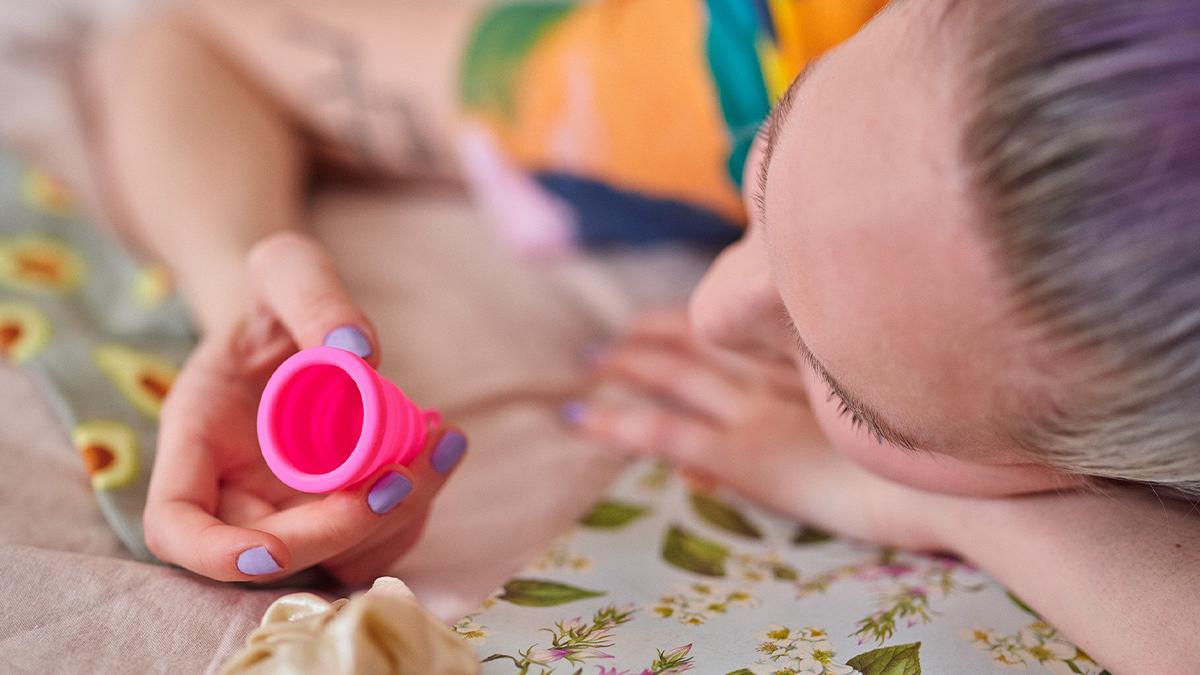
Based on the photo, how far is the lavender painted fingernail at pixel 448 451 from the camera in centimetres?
62

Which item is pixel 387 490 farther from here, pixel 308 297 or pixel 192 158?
pixel 192 158

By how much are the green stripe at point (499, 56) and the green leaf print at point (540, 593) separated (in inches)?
22.9

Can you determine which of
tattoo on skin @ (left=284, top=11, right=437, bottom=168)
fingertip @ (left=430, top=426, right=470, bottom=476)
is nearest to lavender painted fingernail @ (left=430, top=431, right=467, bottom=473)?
fingertip @ (left=430, top=426, right=470, bottom=476)

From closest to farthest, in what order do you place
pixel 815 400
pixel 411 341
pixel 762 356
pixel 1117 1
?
1. pixel 1117 1
2. pixel 815 400
3. pixel 762 356
4. pixel 411 341

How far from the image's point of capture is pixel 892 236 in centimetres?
48

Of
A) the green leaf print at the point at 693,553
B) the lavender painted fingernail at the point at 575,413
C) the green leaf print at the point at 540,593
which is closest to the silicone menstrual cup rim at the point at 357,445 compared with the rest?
the green leaf print at the point at 540,593

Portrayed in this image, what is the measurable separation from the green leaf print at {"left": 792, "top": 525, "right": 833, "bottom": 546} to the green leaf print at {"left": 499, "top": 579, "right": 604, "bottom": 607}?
0.20 metres

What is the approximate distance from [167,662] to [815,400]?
427 mm

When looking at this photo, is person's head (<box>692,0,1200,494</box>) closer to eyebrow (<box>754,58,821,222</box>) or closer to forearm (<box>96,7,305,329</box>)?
eyebrow (<box>754,58,821,222</box>)

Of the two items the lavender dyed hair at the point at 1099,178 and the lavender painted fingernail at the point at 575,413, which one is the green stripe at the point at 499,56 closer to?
the lavender painted fingernail at the point at 575,413

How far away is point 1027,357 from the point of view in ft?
1.55

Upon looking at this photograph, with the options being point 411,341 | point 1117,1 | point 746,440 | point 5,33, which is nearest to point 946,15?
point 1117,1

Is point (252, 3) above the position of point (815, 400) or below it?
above

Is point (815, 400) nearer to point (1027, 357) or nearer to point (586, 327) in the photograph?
point (1027, 357)
